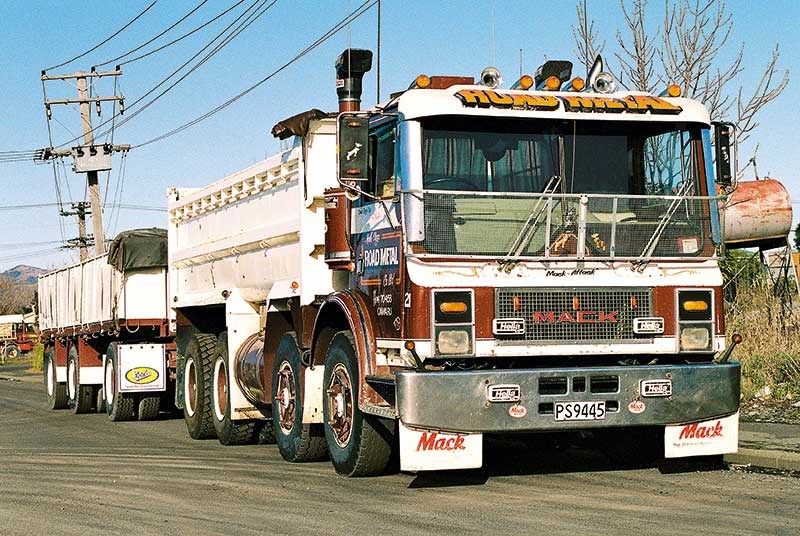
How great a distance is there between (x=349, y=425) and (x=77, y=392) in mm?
14098

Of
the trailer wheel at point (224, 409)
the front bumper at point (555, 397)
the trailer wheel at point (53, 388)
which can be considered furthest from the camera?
the trailer wheel at point (53, 388)

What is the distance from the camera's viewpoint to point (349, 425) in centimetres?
1087

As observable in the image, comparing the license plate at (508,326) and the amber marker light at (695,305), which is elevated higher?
the amber marker light at (695,305)

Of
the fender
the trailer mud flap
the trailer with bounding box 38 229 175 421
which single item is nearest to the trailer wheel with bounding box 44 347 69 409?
the trailer with bounding box 38 229 175 421

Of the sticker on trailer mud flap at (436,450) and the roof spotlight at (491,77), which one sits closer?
the sticker on trailer mud flap at (436,450)

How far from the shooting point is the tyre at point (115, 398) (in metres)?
20.6

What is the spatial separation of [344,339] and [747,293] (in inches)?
364

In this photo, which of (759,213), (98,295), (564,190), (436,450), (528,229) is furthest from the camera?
(98,295)

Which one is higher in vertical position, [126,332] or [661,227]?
[661,227]

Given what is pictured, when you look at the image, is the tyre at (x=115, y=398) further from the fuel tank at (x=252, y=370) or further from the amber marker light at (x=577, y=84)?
the amber marker light at (x=577, y=84)

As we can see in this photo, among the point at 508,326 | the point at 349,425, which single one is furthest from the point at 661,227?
the point at 349,425

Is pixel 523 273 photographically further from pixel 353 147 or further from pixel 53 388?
pixel 53 388

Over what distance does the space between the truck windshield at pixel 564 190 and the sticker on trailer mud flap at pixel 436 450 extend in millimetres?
1349

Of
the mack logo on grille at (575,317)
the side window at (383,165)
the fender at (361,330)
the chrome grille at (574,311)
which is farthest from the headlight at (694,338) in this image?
the side window at (383,165)
